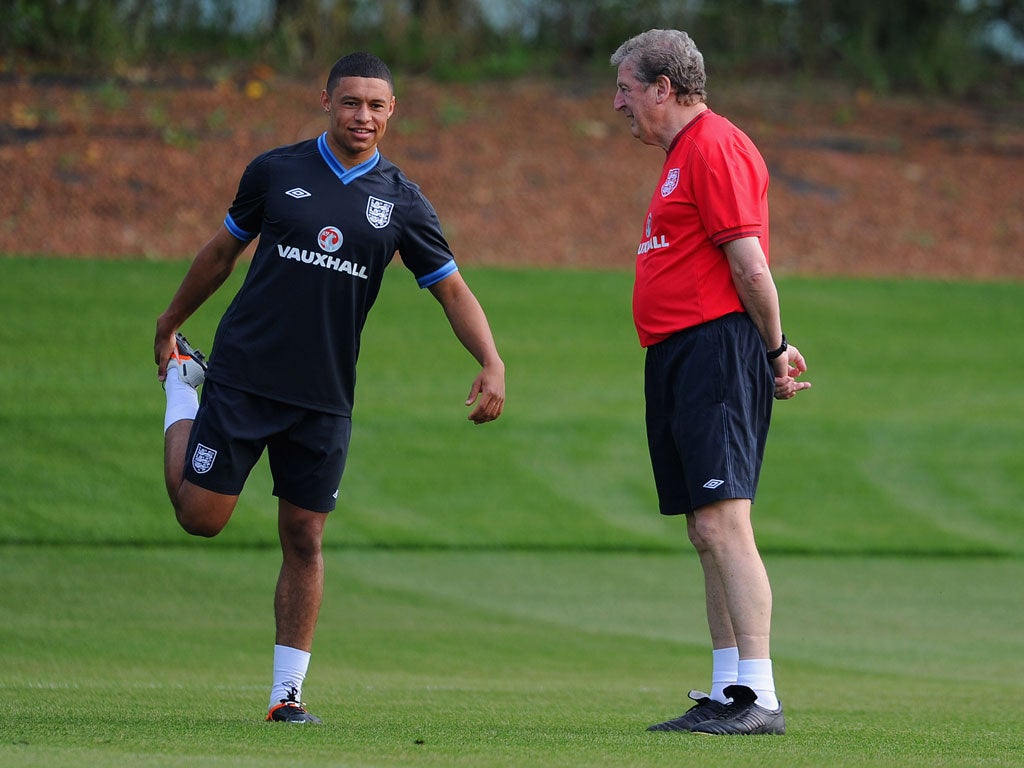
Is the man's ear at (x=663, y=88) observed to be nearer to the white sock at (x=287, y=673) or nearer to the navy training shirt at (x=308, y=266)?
the navy training shirt at (x=308, y=266)

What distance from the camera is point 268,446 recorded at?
5.10 metres

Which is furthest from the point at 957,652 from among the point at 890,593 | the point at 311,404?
the point at 311,404

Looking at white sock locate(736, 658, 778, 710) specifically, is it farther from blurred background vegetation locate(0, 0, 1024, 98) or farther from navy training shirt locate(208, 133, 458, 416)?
blurred background vegetation locate(0, 0, 1024, 98)

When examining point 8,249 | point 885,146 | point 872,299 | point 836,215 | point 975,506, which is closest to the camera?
point 975,506

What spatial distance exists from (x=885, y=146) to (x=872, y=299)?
10.5 ft

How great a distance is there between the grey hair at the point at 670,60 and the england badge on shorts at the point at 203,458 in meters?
1.87

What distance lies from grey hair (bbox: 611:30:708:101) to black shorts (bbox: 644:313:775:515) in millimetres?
774

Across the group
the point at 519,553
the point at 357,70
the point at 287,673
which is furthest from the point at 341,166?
the point at 519,553

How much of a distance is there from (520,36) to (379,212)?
1529 cm

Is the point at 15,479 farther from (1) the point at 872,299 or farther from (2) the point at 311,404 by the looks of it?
(1) the point at 872,299

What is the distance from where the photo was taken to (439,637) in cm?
741

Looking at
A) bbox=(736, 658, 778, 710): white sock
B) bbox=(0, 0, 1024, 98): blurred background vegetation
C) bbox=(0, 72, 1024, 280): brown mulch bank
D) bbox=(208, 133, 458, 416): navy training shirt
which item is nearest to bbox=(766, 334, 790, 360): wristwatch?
bbox=(736, 658, 778, 710): white sock

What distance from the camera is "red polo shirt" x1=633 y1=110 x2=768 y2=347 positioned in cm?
471

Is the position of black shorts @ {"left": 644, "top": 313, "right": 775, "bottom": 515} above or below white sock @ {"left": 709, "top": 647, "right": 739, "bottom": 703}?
above
